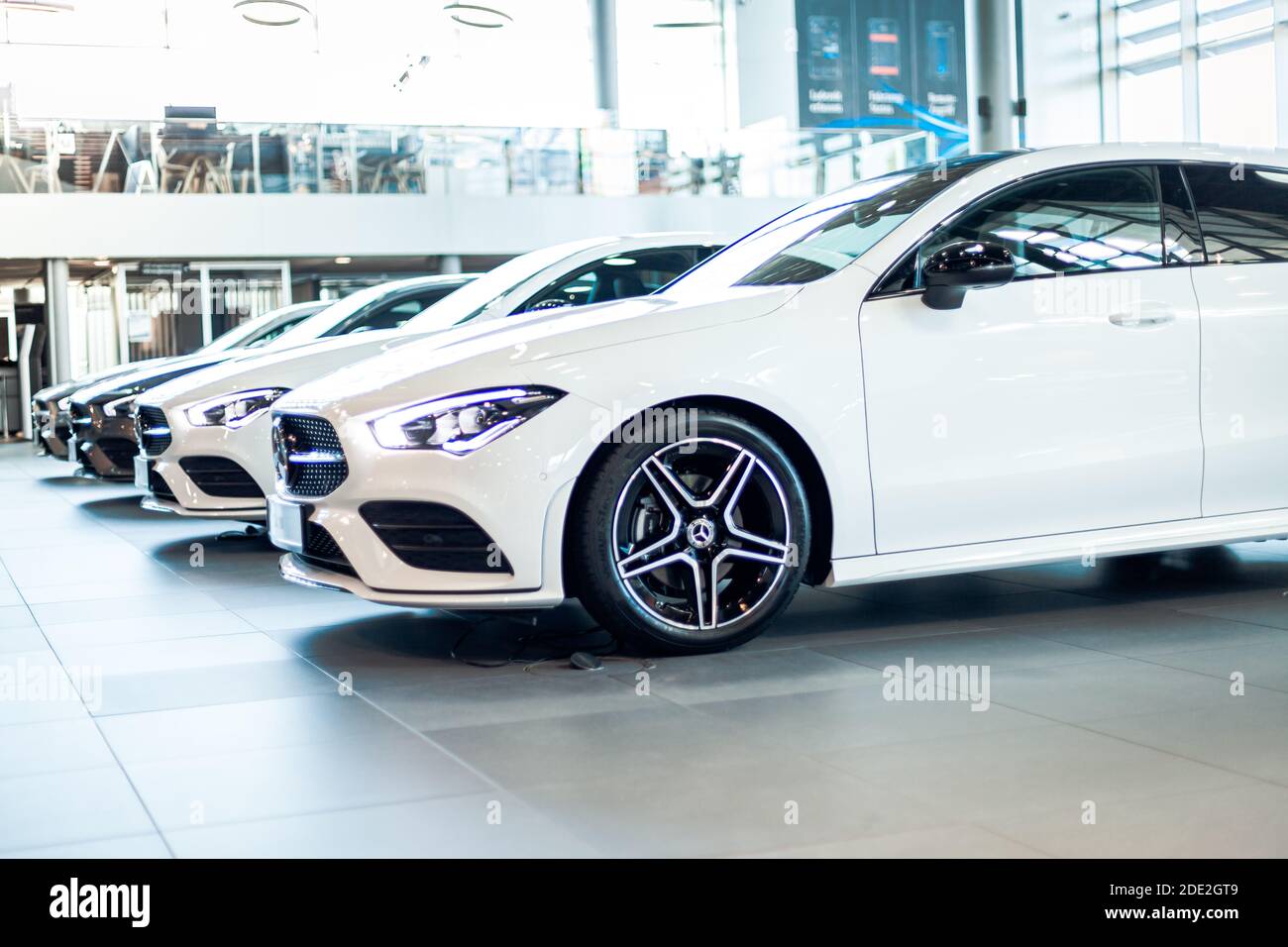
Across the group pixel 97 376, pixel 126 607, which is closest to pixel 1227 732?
pixel 126 607

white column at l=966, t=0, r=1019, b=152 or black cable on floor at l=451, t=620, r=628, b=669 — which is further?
white column at l=966, t=0, r=1019, b=152

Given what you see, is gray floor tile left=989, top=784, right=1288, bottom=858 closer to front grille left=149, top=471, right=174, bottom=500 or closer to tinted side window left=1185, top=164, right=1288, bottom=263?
tinted side window left=1185, top=164, right=1288, bottom=263

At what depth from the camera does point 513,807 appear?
2959mm

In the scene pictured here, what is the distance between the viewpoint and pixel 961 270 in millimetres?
4418

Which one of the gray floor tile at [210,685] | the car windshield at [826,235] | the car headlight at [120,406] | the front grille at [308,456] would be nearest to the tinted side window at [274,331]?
the car headlight at [120,406]

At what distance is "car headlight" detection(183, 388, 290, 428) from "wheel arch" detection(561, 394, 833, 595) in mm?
3520

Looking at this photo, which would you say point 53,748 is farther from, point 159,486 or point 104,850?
point 159,486

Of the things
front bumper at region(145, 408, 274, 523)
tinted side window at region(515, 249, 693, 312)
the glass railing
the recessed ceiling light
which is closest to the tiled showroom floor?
front bumper at region(145, 408, 274, 523)

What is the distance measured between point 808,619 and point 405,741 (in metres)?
2.00

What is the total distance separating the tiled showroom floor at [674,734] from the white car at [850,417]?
311 mm

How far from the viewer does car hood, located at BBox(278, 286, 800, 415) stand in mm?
4230

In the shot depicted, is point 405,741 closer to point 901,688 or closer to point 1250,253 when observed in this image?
point 901,688

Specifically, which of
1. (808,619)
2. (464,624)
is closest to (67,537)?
(464,624)

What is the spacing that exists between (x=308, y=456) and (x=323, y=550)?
34cm
